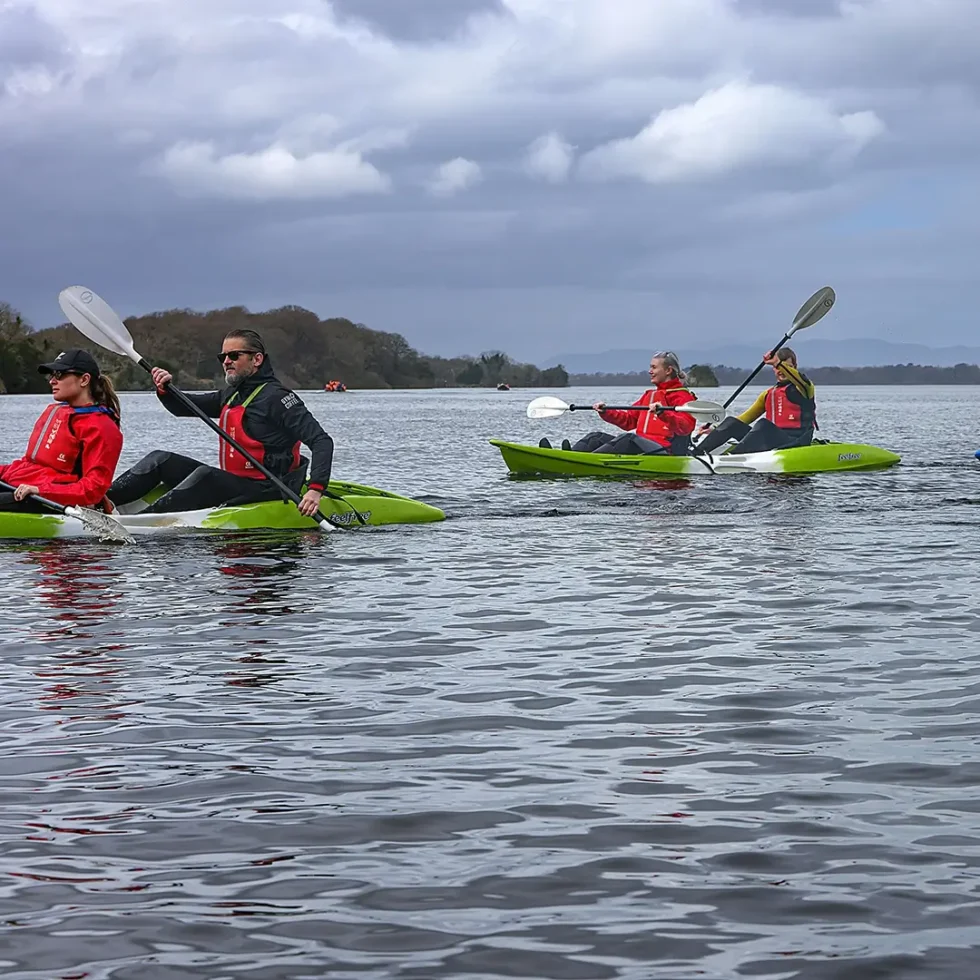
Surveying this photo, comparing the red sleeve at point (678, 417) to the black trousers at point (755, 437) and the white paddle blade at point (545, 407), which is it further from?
the white paddle blade at point (545, 407)

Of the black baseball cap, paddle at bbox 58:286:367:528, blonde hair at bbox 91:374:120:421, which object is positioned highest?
paddle at bbox 58:286:367:528

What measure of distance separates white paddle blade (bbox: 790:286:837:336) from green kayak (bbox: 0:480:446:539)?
10110 mm

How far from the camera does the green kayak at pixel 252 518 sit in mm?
12414

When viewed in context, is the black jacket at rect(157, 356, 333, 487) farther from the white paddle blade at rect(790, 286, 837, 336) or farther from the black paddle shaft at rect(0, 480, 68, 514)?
the white paddle blade at rect(790, 286, 837, 336)

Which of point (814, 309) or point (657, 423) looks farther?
point (814, 309)

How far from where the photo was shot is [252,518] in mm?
13445

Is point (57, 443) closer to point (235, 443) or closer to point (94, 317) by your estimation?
point (235, 443)

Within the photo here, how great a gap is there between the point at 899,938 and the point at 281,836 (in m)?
1.88

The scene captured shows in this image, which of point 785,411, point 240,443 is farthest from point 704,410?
point 240,443

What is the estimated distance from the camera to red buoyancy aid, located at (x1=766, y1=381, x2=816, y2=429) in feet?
70.0

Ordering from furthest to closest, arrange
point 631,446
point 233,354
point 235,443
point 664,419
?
point 664,419 < point 631,446 < point 235,443 < point 233,354

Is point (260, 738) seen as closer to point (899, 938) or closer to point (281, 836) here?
point (281, 836)

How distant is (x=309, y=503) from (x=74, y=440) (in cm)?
204

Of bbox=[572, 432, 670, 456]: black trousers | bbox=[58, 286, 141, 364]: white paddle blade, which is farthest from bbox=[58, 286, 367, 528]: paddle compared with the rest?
bbox=[572, 432, 670, 456]: black trousers
